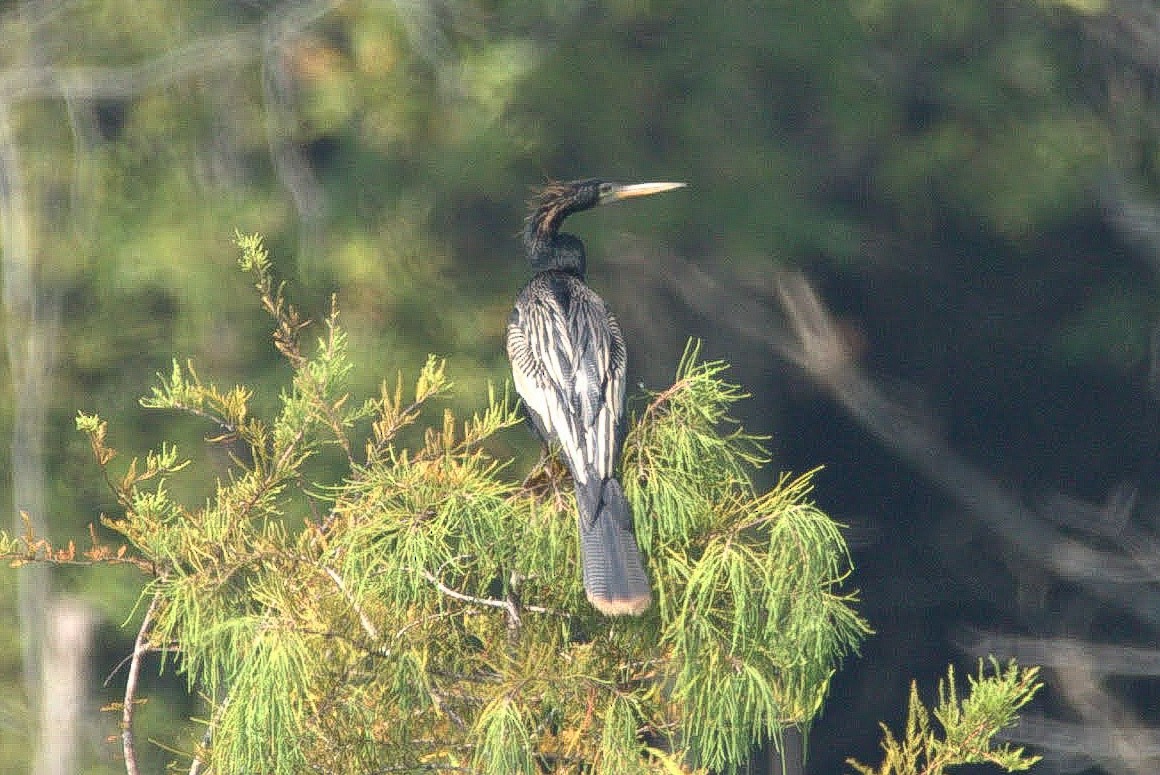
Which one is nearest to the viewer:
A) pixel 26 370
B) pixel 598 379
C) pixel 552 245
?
pixel 598 379

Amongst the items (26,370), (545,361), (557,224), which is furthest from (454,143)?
(545,361)

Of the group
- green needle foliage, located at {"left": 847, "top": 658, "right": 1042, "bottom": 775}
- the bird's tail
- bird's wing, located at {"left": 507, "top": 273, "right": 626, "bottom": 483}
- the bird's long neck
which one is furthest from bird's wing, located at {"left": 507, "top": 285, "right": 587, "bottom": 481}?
green needle foliage, located at {"left": 847, "top": 658, "right": 1042, "bottom": 775}

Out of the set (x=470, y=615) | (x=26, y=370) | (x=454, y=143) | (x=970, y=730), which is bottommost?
(x=26, y=370)

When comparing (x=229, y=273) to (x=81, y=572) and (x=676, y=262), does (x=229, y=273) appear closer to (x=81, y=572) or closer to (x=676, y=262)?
(x=81, y=572)

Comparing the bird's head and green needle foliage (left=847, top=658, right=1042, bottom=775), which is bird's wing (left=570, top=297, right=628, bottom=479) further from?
green needle foliage (left=847, top=658, right=1042, bottom=775)

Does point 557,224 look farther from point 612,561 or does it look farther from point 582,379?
point 612,561

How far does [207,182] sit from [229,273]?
18.1 inches

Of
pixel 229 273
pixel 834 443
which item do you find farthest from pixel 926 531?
pixel 229 273

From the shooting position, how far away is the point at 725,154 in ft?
A: 24.5

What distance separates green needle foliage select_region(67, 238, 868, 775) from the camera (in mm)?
2684

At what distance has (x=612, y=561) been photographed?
8.78 ft

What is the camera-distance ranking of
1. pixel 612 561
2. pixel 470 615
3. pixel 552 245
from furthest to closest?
1. pixel 552 245
2. pixel 470 615
3. pixel 612 561

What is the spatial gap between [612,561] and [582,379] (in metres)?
0.81

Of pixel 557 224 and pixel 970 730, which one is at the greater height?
pixel 557 224
